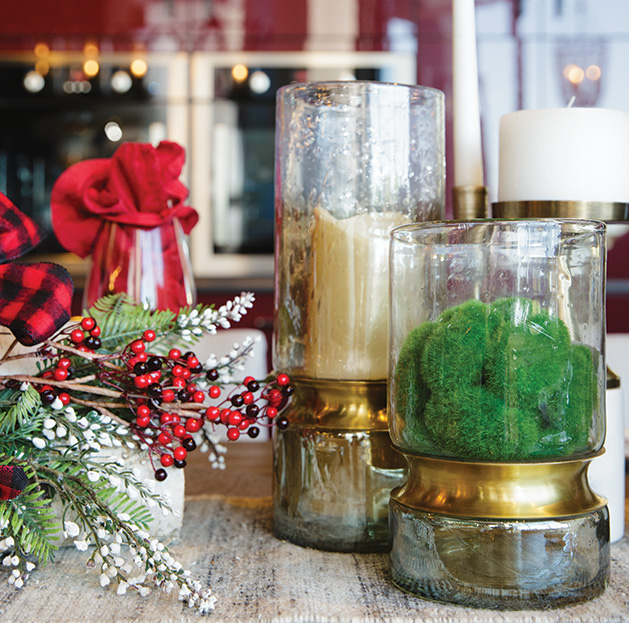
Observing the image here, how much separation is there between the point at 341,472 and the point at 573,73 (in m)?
2.36

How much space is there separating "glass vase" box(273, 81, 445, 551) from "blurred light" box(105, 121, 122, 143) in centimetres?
214

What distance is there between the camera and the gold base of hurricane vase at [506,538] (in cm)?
40

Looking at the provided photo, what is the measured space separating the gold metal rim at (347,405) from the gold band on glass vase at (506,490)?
0.09 meters

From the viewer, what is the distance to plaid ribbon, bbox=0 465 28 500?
42cm

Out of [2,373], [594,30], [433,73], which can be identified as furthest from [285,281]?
[594,30]

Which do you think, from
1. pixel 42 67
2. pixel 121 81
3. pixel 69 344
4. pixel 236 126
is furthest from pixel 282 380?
pixel 42 67

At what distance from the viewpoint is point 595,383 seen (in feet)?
1.37

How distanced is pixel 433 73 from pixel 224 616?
7.88 ft

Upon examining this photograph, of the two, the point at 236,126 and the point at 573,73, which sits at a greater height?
the point at 573,73

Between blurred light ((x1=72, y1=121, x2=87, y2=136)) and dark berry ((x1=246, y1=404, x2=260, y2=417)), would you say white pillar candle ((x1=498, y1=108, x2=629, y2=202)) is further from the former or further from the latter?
blurred light ((x1=72, y1=121, x2=87, y2=136))

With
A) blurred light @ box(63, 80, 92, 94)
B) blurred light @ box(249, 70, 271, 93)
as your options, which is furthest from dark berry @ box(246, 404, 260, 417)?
blurred light @ box(63, 80, 92, 94)

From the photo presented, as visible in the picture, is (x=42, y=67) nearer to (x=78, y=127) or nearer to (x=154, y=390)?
(x=78, y=127)

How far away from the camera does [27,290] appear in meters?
0.46

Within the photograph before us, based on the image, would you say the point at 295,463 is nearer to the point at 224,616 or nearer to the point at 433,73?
the point at 224,616
